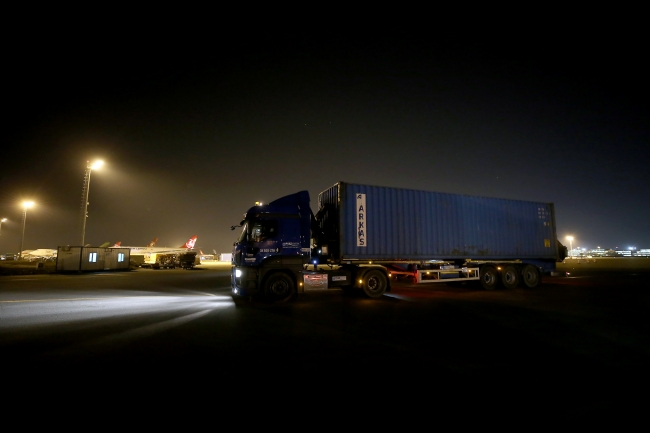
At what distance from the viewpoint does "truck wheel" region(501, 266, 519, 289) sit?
1678cm

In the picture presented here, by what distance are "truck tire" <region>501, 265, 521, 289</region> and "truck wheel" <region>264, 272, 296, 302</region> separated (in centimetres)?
1061

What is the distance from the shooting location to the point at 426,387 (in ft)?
14.5

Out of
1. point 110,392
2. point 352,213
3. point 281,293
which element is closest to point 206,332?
point 110,392

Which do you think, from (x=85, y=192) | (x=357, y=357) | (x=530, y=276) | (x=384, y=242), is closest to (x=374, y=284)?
(x=384, y=242)

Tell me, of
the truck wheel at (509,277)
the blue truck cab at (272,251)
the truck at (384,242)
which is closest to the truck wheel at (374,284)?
the truck at (384,242)

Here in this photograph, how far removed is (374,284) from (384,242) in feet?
5.68

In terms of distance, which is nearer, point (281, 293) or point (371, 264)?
point (281, 293)

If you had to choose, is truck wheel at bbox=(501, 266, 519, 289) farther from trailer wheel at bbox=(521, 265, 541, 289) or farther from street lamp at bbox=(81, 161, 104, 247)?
street lamp at bbox=(81, 161, 104, 247)

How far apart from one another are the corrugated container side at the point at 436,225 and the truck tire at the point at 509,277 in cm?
64

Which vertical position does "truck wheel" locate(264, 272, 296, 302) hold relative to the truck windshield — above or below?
below

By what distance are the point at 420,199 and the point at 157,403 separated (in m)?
13.0

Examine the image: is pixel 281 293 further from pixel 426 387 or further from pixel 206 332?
pixel 426 387

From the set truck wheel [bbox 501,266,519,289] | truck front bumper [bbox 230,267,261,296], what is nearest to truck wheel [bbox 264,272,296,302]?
truck front bumper [bbox 230,267,261,296]

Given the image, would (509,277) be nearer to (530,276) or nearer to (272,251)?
(530,276)
